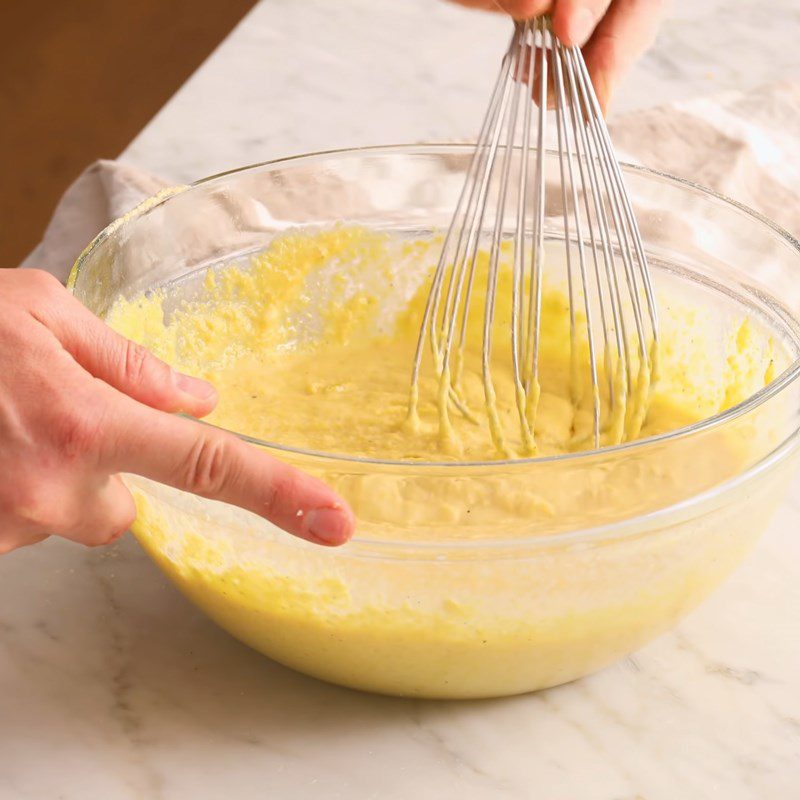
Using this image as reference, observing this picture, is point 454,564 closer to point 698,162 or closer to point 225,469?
point 225,469

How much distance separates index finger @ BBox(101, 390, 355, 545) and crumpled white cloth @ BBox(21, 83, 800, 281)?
0.59 m

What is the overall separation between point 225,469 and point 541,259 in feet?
1.03

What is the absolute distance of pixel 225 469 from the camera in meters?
0.58

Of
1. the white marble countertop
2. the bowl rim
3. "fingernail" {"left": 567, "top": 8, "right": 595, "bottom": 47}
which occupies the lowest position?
the white marble countertop

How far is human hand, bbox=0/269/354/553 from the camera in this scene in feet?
1.90

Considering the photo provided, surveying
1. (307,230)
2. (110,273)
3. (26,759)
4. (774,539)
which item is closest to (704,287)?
(774,539)

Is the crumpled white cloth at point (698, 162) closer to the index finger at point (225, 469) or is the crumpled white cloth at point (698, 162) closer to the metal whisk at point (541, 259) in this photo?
the metal whisk at point (541, 259)

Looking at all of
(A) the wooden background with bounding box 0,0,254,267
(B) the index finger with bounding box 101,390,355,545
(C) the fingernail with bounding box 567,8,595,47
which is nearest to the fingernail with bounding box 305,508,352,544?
(B) the index finger with bounding box 101,390,355,545

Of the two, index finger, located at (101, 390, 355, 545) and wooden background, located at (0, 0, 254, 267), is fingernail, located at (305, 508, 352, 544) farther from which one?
wooden background, located at (0, 0, 254, 267)

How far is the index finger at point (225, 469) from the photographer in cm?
58

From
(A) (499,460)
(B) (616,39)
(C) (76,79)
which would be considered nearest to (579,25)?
(B) (616,39)

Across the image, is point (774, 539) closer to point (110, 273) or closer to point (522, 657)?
point (522, 657)

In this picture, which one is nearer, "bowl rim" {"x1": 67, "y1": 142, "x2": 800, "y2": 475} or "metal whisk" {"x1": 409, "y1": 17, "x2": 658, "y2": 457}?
"bowl rim" {"x1": 67, "y1": 142, "x2": 800, "y2": 475}

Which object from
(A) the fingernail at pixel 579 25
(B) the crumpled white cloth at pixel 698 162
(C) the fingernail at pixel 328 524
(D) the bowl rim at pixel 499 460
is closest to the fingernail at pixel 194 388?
(D) the bowl rim at pixel 499 460
